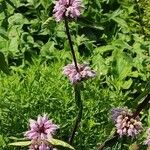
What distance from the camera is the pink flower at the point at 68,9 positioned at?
6.20 feet

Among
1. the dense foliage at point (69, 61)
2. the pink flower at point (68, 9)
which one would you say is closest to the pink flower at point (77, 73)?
the dense foliage at point (69, 61)

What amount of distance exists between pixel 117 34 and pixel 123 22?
0.34ft

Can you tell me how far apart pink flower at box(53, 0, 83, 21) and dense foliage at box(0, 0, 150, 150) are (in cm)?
40

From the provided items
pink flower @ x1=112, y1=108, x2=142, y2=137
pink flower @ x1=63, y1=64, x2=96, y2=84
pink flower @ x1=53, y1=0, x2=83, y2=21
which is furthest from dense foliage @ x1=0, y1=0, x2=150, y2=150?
pink flower @ x1=112, y1=108, x2=142, y2=137

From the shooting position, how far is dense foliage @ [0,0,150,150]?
2941 mm

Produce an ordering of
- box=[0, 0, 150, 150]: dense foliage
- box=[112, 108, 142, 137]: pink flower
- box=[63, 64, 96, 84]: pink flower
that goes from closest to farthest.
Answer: box=[112, 108, 142, 137]: pink flower → box=[63, 64, 96, 84]: pink flower → box=[0, 0, 150, 150]: dense foliage

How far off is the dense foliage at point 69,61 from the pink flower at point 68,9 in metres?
0.40

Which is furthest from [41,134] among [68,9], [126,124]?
[68,9]

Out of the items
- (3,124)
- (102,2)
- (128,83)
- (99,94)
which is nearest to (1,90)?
(3,124)

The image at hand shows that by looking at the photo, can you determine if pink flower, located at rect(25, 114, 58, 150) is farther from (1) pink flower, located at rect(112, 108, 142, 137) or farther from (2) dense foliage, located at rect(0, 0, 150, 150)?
(2) dense foliage, located at rect(0, 0, 150, 150)

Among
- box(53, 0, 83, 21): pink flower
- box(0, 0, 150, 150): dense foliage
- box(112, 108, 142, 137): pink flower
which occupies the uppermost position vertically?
box(53, 0, 83, 21): pink flower

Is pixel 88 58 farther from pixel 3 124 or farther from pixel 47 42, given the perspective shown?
pixel 3 124

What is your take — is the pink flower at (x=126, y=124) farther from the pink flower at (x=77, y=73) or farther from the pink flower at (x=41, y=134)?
the pink flower at (x=77, y=73)

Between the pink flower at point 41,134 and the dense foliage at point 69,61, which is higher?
the pink flower at point 41,134
